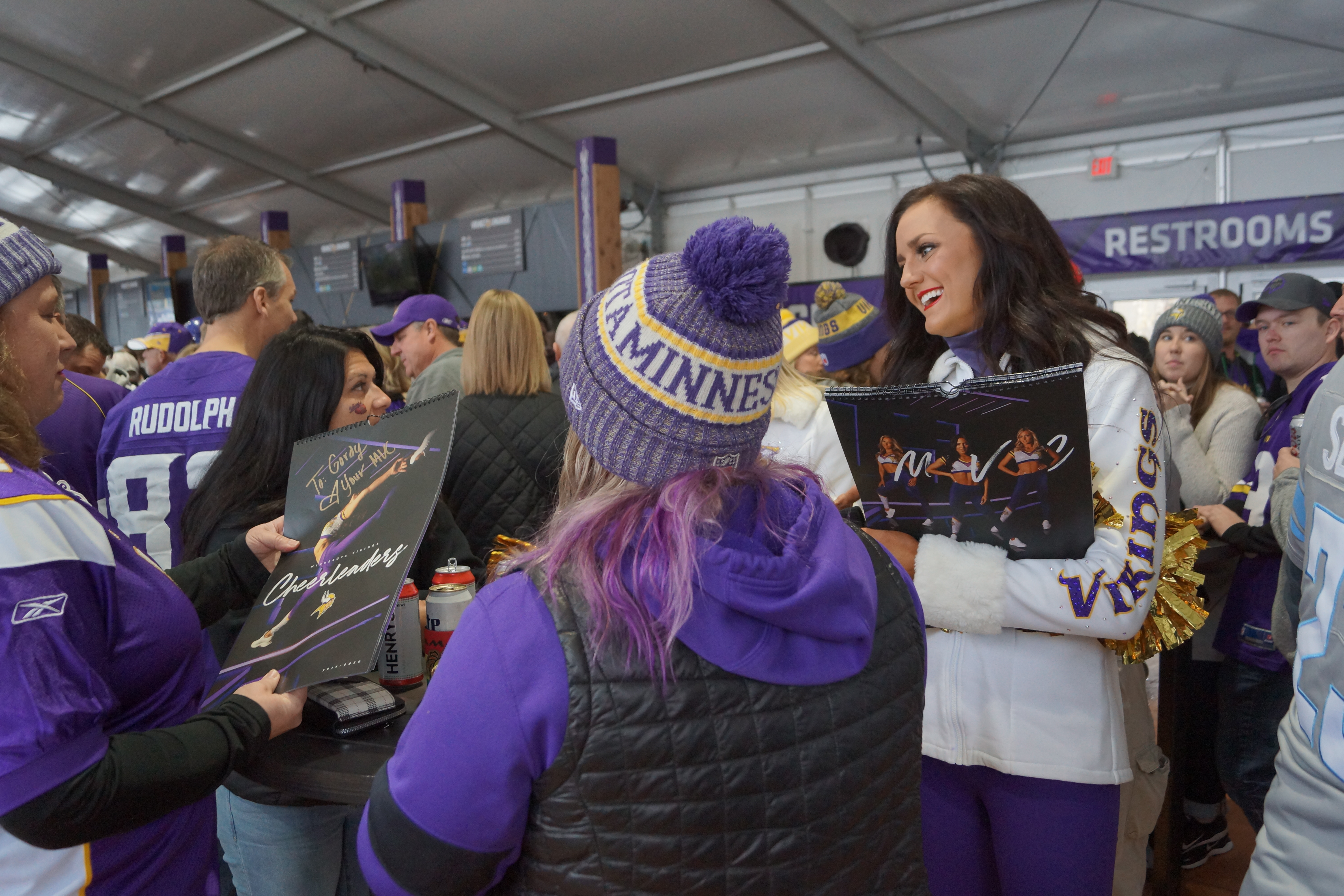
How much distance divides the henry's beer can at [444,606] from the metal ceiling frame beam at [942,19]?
6.02 metres

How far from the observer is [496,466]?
2.78 meters

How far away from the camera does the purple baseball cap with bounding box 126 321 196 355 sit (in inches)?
241

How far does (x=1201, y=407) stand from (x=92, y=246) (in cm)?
1701

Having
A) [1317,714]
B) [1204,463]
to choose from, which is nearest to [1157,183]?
[1204,463]

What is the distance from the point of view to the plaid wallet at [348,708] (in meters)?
1.30

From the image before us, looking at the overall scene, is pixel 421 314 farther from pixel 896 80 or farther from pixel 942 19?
pixel 896 80

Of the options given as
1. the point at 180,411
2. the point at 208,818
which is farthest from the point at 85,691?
the point at 180,411

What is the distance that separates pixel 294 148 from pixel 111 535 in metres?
10.7

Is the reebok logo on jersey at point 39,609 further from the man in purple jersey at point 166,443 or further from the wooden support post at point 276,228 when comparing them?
the wooden support post at point 276,228

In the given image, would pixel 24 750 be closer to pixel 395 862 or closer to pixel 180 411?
pixel 395 862

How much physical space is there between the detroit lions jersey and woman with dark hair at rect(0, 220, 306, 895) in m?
1.26

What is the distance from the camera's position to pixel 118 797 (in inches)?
39.3

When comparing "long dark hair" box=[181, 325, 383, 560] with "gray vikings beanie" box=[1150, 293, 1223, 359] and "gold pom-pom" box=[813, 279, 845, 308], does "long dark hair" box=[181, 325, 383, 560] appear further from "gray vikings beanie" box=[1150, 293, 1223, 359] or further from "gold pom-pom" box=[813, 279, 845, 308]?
"gray vikings beanie" box=[1150, 293, 1223, 359]

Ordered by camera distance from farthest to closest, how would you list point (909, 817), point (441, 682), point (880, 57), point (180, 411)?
1. point (880, 57)
2. point (180, 411)
3. point (909, 817)
4. point (441, 682)
